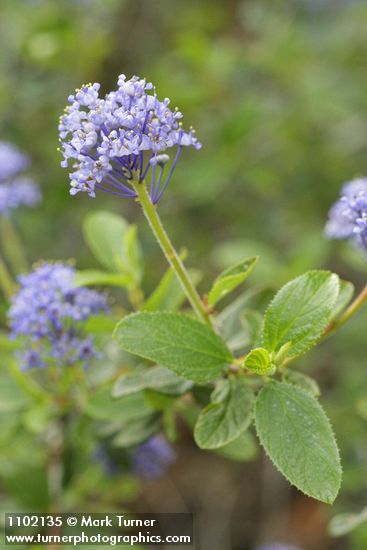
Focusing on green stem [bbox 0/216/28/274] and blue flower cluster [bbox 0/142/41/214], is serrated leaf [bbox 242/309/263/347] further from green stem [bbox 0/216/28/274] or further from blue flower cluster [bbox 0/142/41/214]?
green stem [bbox 0/216/28/274]

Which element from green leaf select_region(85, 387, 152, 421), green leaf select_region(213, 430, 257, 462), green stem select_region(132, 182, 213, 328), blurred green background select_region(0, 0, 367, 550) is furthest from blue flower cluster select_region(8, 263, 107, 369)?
blurred green background select_region(0, 0, 367, 550)

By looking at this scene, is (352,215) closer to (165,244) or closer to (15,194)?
(165,244)

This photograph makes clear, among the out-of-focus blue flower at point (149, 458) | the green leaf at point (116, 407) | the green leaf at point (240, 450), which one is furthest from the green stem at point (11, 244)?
the green leaf at point (240, 450)

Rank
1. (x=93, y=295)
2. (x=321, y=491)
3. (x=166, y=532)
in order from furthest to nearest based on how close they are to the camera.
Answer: (x=166, y=532) → (x=93, y=295) → (x=321, y=491)

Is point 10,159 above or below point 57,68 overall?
below

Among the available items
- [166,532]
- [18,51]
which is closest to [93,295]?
[166,532]

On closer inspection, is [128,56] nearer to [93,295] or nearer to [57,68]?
[57,68]
